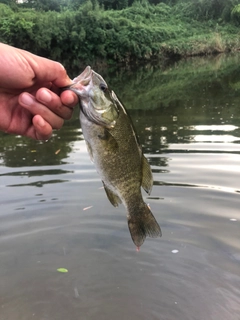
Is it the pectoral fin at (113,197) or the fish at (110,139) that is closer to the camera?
the fish at (110,139)

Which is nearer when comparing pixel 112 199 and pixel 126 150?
pixel 126 150

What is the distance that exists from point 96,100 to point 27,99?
513 millimetres

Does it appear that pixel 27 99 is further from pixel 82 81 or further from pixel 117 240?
pixel 117 240

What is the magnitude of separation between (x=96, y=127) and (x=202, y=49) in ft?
125

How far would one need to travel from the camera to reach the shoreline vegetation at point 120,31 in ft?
99.1

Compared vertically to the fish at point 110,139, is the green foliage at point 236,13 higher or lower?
lower

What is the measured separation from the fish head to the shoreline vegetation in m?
29.2

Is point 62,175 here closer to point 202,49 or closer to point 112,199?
point 112,199

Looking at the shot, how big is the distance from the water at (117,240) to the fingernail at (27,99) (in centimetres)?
203

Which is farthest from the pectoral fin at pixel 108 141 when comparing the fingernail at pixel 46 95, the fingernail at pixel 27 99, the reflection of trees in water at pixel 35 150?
the reflection of trees in water at pixel 35 150

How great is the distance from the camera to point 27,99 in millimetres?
2367

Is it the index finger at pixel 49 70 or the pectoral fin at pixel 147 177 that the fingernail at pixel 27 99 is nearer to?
the index finger at pixel 49 70

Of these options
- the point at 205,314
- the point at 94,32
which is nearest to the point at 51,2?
the point at 94,32

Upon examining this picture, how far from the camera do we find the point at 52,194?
19.2ft
